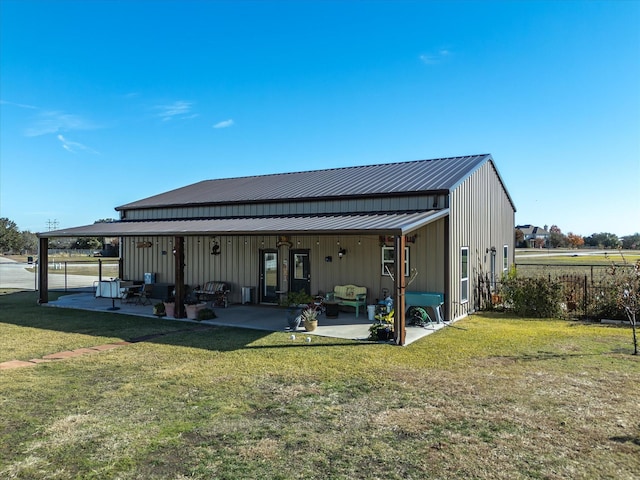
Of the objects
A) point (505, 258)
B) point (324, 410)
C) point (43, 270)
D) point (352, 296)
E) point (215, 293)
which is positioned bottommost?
point (324, 410)

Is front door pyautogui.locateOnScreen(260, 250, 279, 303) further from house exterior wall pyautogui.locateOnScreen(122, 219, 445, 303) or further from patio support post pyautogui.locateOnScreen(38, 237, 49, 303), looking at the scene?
patio support post pyautogui.locateOnScreen(38, 237, 49, 303)

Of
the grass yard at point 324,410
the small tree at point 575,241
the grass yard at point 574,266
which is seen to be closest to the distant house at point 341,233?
the grass yard at point 324,410

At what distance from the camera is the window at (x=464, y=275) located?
12.6 meters

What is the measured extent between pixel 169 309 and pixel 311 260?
4.70 metres

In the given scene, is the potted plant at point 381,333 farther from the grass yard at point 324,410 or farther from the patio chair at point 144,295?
the patio chair at point 144,295

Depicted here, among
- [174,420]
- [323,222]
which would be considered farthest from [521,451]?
[323,222]

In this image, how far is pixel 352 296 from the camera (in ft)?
41.2

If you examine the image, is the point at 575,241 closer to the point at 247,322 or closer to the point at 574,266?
the point at 574,266

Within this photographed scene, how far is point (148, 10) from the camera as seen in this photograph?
45.4 feet

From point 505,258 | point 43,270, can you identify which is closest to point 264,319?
point 43,270

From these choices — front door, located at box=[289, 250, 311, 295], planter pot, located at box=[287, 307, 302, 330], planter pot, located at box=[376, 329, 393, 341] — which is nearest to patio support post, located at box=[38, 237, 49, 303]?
front door, located at box=[289, 250, 311, 295]

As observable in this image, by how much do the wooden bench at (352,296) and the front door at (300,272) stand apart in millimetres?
1507

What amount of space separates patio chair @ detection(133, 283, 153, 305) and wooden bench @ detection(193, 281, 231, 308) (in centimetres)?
186

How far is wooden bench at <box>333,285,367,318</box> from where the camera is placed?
40.8ft
